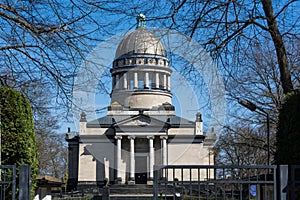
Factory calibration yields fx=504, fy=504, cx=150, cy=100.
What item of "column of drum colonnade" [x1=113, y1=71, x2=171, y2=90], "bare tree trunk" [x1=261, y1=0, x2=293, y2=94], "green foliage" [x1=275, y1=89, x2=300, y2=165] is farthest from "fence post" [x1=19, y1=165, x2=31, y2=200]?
"column of drum colonnade" [x1=113, y1=71, x2=171, y2=90]

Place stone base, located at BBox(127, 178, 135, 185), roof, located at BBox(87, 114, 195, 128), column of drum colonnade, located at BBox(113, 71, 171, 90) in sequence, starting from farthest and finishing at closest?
column of drum colonnade, located at BBox(113, 71, 171, 90)
roof, located at BBox(87, 114, 195, 128)
stone base, located at BBox(127, 178, 135, 185)

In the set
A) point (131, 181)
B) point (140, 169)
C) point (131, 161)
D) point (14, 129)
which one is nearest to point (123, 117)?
point (131, 161)

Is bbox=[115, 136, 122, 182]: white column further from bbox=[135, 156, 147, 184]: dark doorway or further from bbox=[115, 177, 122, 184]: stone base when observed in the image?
bbox=[135, 156, 147, 184]: dark doorway

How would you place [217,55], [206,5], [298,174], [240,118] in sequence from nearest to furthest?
[298,174] < [206,5] < [217,55] < [240,118]

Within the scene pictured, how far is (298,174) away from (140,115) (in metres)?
50.8

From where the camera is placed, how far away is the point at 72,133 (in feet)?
218

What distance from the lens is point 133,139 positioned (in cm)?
6028

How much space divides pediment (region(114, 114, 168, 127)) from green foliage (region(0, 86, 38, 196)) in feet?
155

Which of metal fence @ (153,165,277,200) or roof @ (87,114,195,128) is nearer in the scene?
metal fence @ (153,165,277,200)

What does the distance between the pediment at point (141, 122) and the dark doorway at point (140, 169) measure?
5229 mm

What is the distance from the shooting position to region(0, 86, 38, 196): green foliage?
36.5 ft

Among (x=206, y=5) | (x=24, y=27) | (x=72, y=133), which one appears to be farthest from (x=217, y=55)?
(x=72, y=133)

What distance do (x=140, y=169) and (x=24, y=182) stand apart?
54.7 metres

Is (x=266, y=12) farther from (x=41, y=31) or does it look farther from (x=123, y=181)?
(x=123, y=181)
